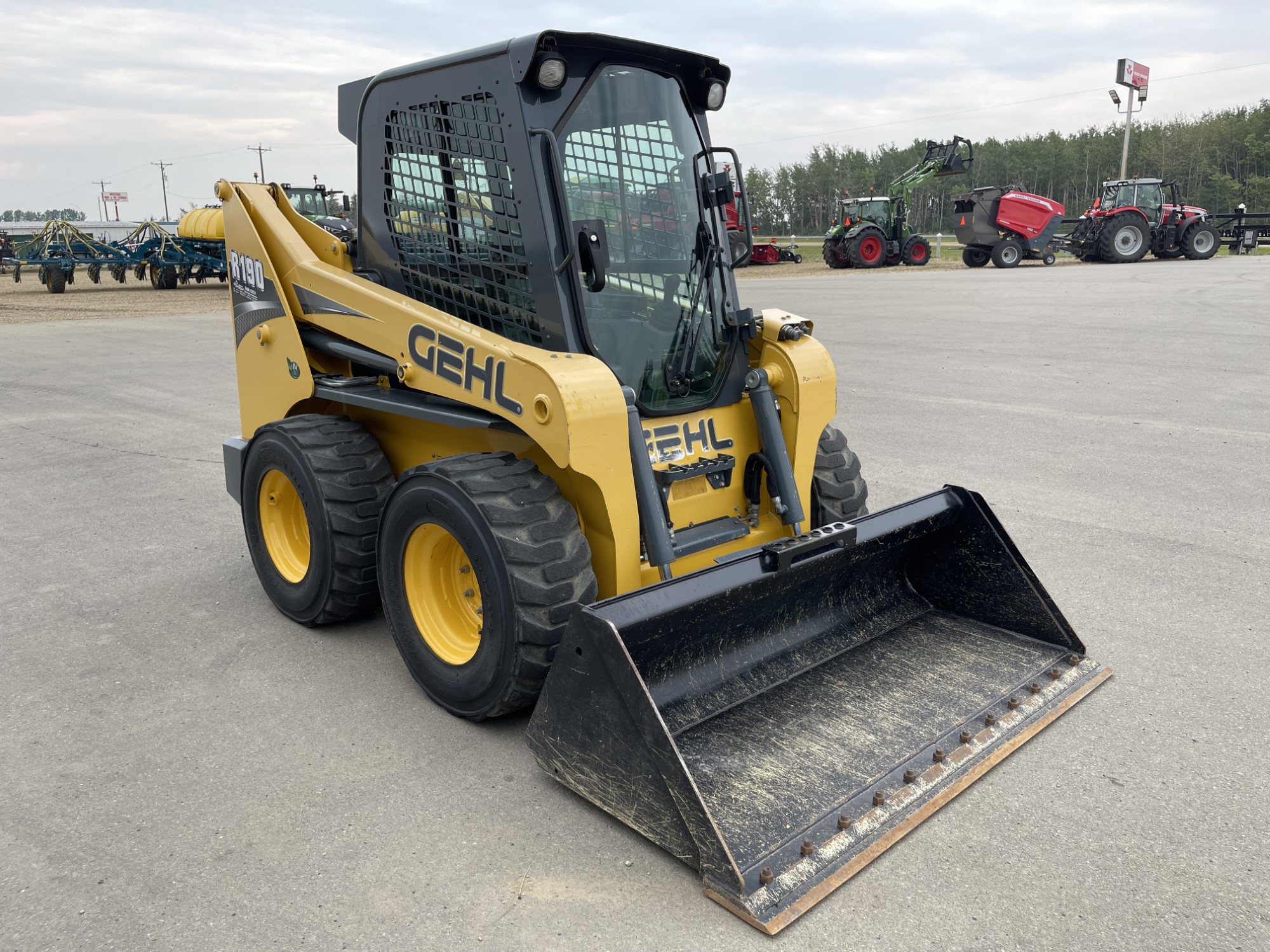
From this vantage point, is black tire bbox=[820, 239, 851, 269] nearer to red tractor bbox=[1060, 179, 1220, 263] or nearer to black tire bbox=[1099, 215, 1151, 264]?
red tractor bbox=[1060, 179, 1220, 263]

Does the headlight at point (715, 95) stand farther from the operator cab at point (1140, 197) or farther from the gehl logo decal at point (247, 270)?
the operator cab at point (1140, 197)

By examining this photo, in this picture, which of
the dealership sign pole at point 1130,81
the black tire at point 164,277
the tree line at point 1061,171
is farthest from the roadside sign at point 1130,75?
the black tire at point 164,277

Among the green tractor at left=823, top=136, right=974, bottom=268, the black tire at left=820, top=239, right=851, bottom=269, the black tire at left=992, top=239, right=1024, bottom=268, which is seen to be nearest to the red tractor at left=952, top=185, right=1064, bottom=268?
the black tire at left=992, top=239, right=1024, bottom=268

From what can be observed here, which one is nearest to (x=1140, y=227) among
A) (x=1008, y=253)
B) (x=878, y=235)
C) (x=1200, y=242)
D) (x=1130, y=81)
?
(x=1200, y=242)

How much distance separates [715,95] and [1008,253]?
2802 centimetres

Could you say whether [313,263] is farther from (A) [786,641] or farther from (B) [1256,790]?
(B) [1256,790]

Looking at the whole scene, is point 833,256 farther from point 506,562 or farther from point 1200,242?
point 506,562

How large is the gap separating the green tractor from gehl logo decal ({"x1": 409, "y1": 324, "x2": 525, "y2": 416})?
100 feet

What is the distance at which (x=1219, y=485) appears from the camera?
6227 millimetres

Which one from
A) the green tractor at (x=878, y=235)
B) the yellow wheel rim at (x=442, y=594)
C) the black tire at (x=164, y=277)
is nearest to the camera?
the yellow wheel rim at (x=442, y=594)

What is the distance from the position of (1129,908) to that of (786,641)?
1.46 meters

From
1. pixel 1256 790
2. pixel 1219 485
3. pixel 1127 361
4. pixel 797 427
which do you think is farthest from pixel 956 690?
pixel 1127 361

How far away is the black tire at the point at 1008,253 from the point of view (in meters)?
29.2

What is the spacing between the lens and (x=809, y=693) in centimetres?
344
